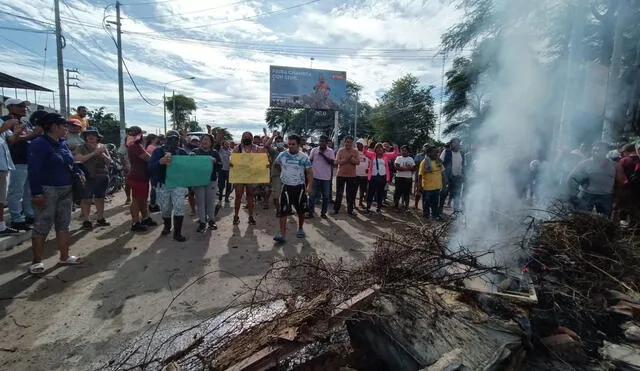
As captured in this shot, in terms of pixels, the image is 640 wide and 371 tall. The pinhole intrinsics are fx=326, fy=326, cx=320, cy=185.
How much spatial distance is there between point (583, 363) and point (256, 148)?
6.82m

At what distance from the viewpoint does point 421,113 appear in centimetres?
3712

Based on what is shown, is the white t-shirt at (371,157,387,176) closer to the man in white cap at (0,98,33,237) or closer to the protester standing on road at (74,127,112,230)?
the protester standing on road at (74,127,112,230)

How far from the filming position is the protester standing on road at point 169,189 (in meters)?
5.34

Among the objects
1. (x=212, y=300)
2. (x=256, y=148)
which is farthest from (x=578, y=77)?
(x=212, y=300)

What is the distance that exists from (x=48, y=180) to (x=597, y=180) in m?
8.29

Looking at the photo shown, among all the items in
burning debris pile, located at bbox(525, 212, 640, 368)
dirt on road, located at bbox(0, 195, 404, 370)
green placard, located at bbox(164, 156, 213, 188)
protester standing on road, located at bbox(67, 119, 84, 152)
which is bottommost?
dirt on road, located at bbox(0, 195, 404, 370)

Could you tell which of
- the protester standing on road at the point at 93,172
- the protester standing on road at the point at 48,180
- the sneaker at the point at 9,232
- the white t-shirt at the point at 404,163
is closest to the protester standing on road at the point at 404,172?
the white t-shirt at the point at 404,163

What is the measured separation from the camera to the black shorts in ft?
17.6

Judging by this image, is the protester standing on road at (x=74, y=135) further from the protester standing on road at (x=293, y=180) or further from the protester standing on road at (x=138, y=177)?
the protester standing on road at (x=293, y=180)

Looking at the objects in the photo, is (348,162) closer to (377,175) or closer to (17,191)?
(377,175)

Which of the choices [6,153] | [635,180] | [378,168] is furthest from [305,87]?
[6,153]

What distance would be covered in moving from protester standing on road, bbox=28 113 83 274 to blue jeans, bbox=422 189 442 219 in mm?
6556

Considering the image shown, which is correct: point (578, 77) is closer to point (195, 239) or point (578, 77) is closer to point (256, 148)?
point (256, 148)

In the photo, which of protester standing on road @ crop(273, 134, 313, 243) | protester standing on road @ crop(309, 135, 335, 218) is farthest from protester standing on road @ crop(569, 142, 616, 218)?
protester standing on road @ crop(273, 134, 313, 243)
